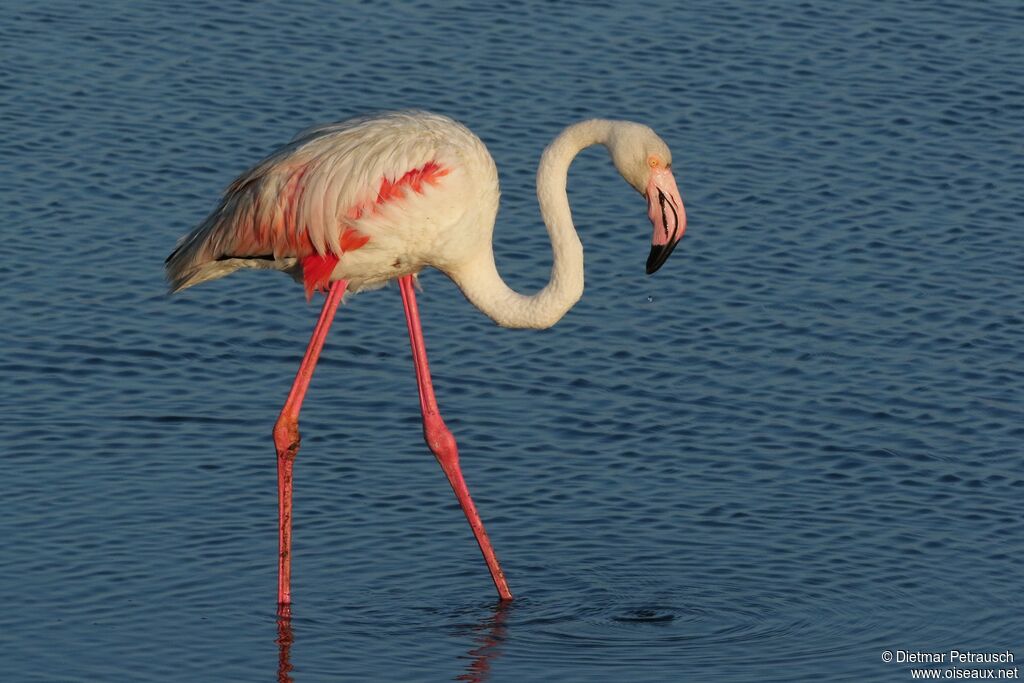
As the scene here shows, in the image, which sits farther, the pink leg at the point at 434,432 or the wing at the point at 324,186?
the pink leg at the point at 434,432

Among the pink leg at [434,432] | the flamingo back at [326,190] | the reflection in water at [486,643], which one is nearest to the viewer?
the reflection in water at [486,643]

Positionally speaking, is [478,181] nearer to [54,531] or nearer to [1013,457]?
[54,531]

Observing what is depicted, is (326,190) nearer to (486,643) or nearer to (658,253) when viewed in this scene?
(658,253)

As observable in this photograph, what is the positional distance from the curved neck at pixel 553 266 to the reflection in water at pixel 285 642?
182 cm

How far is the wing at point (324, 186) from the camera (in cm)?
1065

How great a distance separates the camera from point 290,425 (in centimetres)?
1107

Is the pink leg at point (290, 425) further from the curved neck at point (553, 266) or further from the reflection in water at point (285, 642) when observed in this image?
the curved neck at point (553, 266)

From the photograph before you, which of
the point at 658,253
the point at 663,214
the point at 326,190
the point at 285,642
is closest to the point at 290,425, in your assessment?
the point at 326,190

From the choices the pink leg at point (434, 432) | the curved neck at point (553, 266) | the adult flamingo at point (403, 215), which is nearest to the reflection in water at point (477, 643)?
the adult flamingo at point (403, 215)

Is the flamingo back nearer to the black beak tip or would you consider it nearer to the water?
the black beak tip

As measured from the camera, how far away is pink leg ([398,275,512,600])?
35.4 feet

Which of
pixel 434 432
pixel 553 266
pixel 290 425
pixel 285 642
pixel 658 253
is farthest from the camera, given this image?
pixel 434 432

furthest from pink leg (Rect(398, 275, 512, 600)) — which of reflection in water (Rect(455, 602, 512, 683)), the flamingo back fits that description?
the flamingo back

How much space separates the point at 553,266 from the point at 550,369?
295cm
